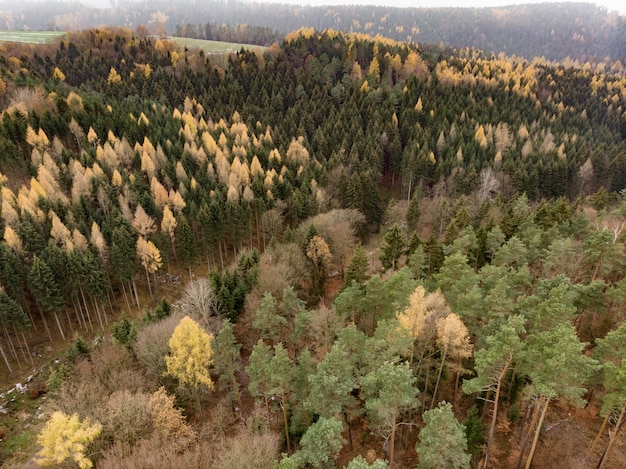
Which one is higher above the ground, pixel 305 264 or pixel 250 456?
pixel 250 456

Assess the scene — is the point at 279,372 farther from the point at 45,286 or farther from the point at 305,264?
the point at 45,286

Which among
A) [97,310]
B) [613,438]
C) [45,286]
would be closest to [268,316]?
[613,438]

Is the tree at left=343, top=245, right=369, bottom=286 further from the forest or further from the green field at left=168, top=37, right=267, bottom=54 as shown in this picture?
the green field at left=168, top=37, right=267, bottom=54

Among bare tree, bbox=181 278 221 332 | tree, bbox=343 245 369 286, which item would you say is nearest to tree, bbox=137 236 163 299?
bare tree, bbox=181 278 221 332

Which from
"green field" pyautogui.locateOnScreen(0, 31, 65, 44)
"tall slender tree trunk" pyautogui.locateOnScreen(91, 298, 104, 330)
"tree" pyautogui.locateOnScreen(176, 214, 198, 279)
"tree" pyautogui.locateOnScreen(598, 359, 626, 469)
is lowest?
"tall slender tree trunk" pyautogui.locateOnScreen(91, 298, 104, 330)

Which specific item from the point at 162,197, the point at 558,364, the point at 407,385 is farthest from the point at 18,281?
the point at 558,364

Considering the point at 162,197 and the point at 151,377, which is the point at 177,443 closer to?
the point at 151,377

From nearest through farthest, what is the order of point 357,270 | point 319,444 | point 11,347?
point 319,444 → point 357,270 → point 11,347
